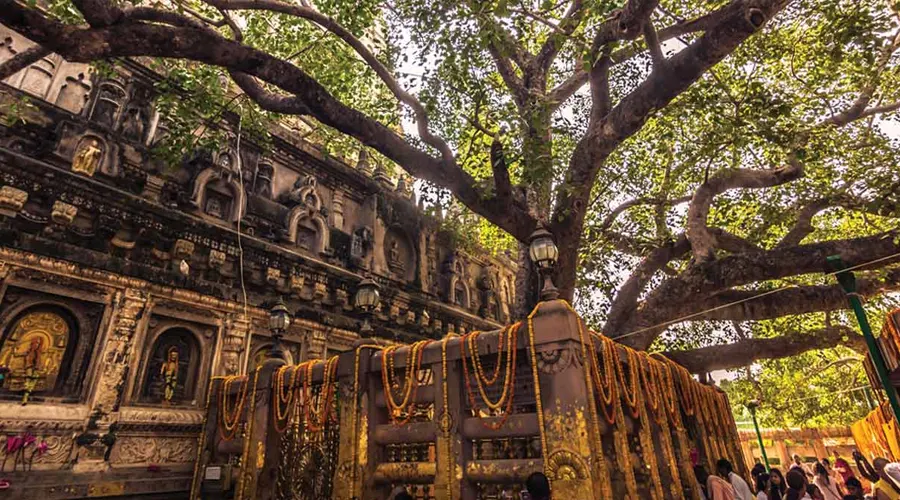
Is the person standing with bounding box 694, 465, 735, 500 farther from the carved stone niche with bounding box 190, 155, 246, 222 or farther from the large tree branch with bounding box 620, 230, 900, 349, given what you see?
the carved stone niche with bounding box 190, 155, 246, 222

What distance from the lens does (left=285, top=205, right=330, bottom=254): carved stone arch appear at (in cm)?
1132

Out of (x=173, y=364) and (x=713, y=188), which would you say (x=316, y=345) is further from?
(x=713, y=188)

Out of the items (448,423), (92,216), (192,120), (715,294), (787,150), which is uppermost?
(192,120)

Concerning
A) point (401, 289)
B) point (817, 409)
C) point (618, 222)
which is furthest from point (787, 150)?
point (817, 409)

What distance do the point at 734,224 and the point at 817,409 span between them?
13.8 meters

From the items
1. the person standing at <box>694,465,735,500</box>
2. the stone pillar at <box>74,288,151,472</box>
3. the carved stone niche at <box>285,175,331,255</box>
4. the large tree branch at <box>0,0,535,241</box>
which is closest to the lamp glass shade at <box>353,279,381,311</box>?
the large tree branch at <box>0,0,535,241</box>

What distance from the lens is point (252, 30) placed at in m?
10.9

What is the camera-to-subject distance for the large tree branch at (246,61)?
4.93 meters

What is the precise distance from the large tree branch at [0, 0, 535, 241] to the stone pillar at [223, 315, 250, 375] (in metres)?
4.72

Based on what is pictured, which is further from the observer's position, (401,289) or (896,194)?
(401,289)

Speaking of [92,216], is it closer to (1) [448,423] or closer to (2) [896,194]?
(1) [448,423]

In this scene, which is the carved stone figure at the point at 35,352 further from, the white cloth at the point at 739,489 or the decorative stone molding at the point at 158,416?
the white cloth at the point at 739,489

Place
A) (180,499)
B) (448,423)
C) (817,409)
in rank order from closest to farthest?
(448,423) < (180,499) < (817,409)

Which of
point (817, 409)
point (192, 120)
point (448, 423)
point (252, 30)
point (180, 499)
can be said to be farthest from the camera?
point (817, 409)
